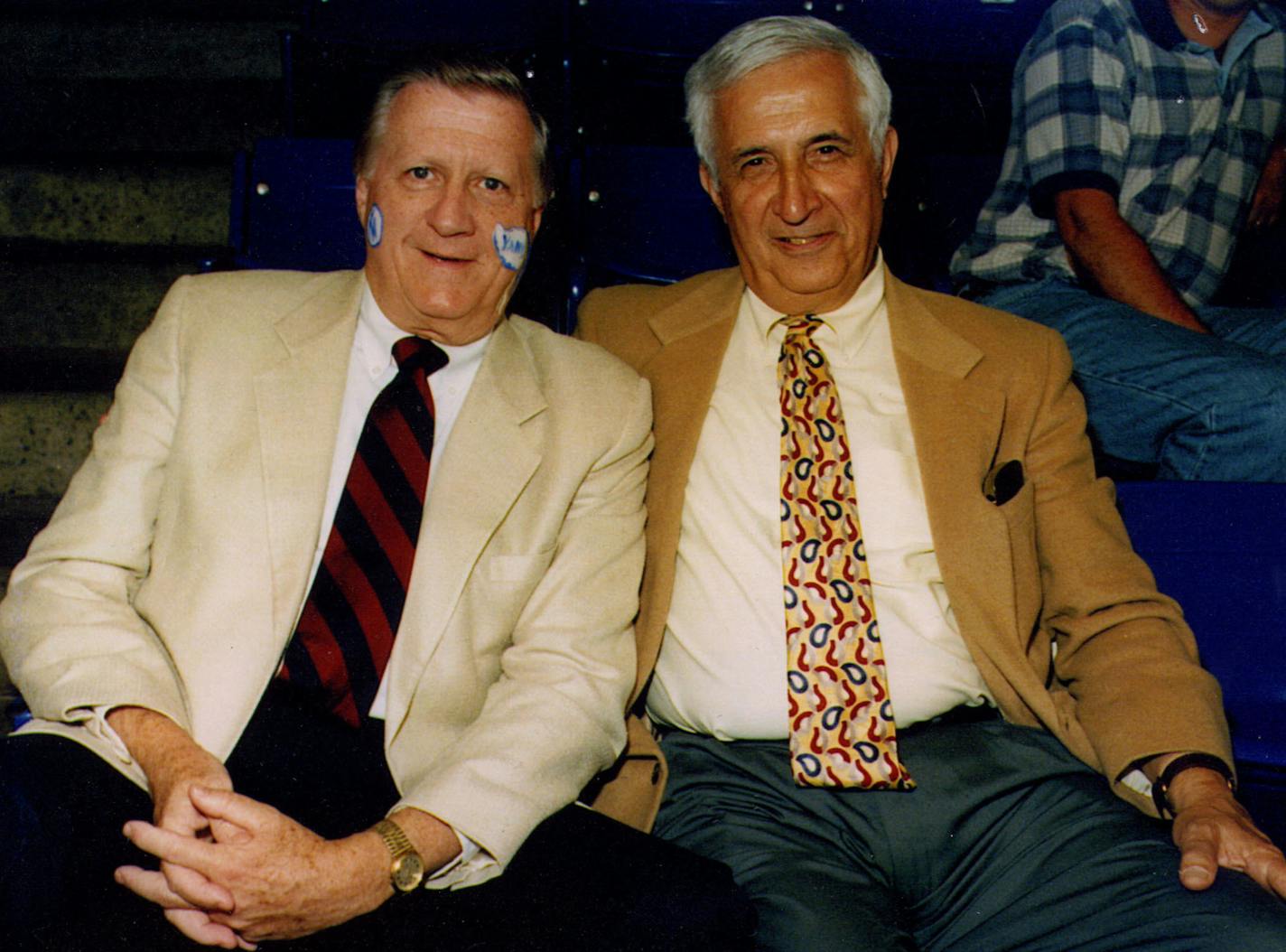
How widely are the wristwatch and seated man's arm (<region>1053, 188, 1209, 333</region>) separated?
1743mm

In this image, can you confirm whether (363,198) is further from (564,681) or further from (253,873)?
(253,873)

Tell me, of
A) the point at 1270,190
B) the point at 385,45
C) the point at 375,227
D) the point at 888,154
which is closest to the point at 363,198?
the point at 375,227

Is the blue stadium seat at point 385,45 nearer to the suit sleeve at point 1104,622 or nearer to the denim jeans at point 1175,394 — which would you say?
the denim jeans at point 1175,394

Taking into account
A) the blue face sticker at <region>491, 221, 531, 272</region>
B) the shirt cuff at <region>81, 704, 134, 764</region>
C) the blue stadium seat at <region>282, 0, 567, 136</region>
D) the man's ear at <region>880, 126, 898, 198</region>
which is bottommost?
the shirt cuff at <region>81, 704, 134, 764</region>

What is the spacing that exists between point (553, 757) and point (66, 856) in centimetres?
53

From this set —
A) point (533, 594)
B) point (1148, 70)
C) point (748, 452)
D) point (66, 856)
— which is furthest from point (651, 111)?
point (66, 856)

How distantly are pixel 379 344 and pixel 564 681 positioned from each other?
21.2 inches

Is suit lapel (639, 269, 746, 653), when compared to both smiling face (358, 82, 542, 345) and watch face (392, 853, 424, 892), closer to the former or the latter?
smiling face (358, 82, 542, 345)

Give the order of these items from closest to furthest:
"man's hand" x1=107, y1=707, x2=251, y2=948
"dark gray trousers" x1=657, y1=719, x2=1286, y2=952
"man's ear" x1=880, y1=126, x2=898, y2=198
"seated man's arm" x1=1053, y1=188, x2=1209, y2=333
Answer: "man's hand" x1=107, y1=707, x2=251, y2=948 < "dark gray trousers" x1=657, y1=719, x2=1286, y2=952 < "man's ear" x1=880, y1=126, x2=898, y2=198 < "seated man's arm" x1=1053, y1=188, x2=1209, y2=333

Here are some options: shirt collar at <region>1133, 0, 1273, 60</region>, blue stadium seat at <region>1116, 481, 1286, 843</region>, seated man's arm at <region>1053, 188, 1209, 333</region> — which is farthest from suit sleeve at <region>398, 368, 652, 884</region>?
shirt collar at <region>1133, 0, 1273, 60</region>

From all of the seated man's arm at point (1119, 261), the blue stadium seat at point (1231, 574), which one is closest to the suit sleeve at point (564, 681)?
the blue stadium seat at point (1231, 574)

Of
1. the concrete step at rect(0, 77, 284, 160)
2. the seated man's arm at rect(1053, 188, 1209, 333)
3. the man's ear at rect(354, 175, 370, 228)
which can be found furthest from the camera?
the concrete step at rect(0, 77, 284, 160)

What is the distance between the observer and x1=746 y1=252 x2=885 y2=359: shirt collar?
6.08 feet

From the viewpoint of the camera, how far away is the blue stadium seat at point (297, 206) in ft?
8.48
